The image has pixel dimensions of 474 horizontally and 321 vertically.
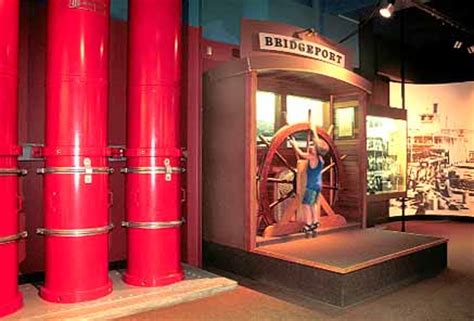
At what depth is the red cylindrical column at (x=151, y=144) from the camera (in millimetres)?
4195

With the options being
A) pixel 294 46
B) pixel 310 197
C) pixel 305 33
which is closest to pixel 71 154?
pixel 310 197

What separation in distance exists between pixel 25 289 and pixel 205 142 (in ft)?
8.45

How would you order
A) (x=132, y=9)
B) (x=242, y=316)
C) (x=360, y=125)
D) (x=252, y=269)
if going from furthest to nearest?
(x=360, y=125) < (x=252, y=269) < (x=132, y=9) < (x=242, y=316)

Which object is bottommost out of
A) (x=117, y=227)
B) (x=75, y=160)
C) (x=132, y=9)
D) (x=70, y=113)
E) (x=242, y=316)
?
(x=242, y=316)

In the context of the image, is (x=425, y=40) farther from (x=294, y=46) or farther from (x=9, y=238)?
(x=9, y=238)

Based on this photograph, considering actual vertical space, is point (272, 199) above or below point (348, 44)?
below

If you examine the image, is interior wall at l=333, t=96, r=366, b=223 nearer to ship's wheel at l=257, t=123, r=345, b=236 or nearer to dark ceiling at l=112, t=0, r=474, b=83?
ship's wheel at l=257, t=123, r=345, b=236

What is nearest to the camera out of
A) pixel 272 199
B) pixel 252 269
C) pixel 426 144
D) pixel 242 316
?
pixel 242 316

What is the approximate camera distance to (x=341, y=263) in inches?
163

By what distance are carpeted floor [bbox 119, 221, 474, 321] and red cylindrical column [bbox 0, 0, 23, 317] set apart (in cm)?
99

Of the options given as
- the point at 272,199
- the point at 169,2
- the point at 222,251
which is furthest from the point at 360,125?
the point at 169,2

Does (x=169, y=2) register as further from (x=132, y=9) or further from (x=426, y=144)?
(x=426, y=144)

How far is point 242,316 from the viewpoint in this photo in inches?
144

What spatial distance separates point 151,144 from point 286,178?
7.13 ft
